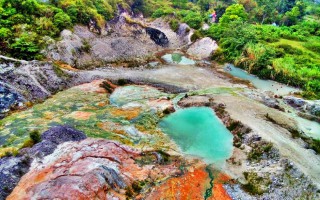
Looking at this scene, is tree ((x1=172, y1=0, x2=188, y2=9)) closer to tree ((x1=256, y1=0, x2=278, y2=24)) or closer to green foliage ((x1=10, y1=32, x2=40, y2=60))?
tree ((x1=256, y1=0, x2=278, y2=24))

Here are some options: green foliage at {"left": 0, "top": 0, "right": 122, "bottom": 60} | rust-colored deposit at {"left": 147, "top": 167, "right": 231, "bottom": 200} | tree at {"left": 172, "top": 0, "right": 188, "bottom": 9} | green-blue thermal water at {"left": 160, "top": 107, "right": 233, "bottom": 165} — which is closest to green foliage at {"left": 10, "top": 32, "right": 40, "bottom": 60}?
green foliage at {"left": 0, "top": 0, "right": 122, "bottom": 60}

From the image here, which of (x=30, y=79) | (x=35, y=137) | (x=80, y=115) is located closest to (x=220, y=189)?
(x=35, y=137)

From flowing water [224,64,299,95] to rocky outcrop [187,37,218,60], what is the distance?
7.18 metres

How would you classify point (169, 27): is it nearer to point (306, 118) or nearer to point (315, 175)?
point (306, 118)

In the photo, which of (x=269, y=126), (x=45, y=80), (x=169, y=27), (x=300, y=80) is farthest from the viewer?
(x=169, y=27)

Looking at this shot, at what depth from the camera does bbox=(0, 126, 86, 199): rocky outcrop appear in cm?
2233

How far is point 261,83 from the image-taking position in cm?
5447

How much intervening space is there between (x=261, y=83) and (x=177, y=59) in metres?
20.0

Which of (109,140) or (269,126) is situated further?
(269,126)

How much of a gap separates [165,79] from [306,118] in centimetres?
2411

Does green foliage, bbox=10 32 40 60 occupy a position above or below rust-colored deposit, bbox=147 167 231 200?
above

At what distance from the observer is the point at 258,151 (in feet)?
103

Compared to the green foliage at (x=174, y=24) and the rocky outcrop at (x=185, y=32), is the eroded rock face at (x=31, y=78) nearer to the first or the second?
the rocky outcrop at (x=185, y=32)

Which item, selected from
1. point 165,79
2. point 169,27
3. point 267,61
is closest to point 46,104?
point 165,79
